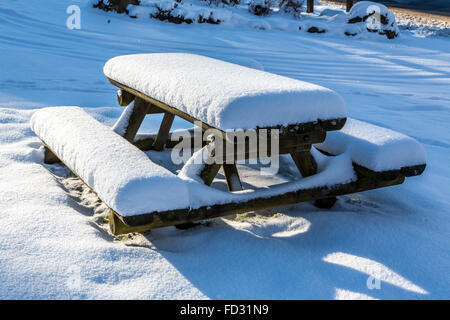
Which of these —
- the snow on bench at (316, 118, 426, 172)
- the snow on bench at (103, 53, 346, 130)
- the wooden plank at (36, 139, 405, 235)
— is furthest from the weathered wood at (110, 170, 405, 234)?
the snow on bench at (103, 53, 346, 130)

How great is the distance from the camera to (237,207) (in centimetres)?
243

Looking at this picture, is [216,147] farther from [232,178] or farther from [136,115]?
[136,115]

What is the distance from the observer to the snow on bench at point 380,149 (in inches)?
102

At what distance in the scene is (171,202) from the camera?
2.09m

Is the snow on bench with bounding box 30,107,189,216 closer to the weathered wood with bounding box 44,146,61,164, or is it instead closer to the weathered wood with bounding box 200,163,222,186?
the weathered wood with bounding box 200,163,222,186

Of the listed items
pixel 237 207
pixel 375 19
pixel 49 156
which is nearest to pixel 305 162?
pixel 237 207

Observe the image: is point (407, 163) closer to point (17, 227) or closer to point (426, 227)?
point (426, 227)

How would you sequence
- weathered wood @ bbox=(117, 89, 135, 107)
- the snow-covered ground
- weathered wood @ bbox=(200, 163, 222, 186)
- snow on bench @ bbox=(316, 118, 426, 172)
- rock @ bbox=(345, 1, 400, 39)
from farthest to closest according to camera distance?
rock @ bbox=(345, 1, 400, 39), weathered wood @ bbox=(117, 89, 135, 107), snow on bench @ bbox=(316, 118, 426, 172), weathered wood @ bbox=(200, 163, 222, 186), the snow-covered ground

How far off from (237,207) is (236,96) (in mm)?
587

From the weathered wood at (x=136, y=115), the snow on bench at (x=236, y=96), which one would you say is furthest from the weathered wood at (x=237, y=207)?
the weathered wood at (x=136, y=115)

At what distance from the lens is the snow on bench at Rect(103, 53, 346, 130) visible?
2152 millimetres

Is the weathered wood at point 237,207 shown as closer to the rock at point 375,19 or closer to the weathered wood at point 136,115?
the weathered wood at point 136,115
